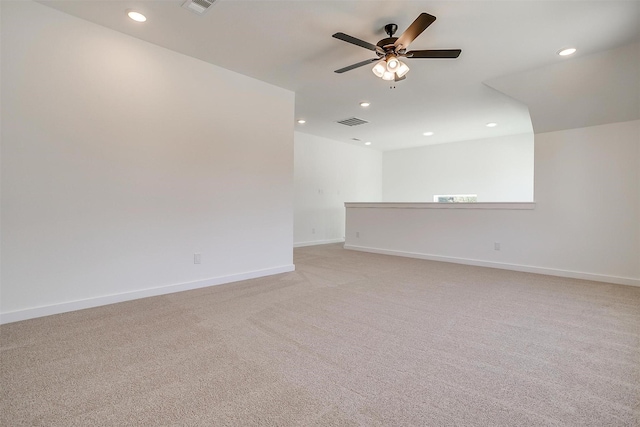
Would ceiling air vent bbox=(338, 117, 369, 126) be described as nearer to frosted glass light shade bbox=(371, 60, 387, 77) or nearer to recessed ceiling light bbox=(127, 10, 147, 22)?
frosted glass light shade bbox=(371, 60, 387, 77)

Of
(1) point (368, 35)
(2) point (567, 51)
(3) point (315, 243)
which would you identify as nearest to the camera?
(1) point (368, 35)

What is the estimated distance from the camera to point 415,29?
2.29 meters

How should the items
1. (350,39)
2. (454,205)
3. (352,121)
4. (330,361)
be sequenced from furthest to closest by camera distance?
1. (352,121)
2. (454,205)
3. (350,39)
4. (330,361)

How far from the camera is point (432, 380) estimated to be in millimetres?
1620

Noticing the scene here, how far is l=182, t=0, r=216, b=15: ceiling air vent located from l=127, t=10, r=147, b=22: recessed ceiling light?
459 mm

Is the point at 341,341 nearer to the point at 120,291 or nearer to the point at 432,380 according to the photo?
the point at 432,380

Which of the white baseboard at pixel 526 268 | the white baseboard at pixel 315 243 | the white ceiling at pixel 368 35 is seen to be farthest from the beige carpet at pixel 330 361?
the white baseboard at pixel 315 243

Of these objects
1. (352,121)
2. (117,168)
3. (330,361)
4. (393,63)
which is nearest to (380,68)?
(393,63)

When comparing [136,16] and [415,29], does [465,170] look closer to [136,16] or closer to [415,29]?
[415,29]

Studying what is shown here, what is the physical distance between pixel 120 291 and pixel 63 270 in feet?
1.63

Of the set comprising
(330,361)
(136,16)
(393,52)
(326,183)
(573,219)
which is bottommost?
(330,361)

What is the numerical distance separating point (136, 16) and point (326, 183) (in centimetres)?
533

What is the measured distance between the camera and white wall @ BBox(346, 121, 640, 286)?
143 inches

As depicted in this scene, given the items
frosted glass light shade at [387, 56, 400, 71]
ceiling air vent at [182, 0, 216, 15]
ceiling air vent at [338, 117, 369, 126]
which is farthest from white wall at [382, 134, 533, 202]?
ceiling air vent at [182, 0, 216, 15]
